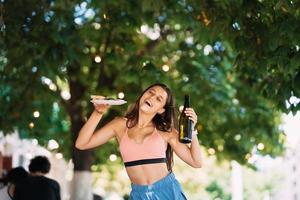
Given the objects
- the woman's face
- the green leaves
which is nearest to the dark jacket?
the green leaves

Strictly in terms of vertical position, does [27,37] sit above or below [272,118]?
above

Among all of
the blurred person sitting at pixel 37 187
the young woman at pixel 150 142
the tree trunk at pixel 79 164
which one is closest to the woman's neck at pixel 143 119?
the young woman at pixel 150 142

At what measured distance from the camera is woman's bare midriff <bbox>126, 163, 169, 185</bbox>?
14.5 feet

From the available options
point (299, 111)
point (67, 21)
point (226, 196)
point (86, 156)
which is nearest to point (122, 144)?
point (299, 111)

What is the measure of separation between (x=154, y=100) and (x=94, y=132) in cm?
43

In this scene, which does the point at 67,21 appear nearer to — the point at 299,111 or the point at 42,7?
the point at 42,7

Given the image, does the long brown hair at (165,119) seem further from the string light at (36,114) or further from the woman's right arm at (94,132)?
the string light at (36,114)

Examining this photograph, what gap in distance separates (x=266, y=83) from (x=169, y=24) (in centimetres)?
344

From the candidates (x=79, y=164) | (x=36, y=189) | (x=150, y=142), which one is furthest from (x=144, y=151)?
(x=79, y=164)

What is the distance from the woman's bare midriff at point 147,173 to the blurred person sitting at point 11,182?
304 cm

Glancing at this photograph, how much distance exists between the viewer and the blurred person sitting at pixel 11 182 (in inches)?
284

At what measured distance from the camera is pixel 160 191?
4.38 m

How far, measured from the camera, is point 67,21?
8984 mm

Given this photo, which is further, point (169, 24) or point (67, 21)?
point (169, 24)
